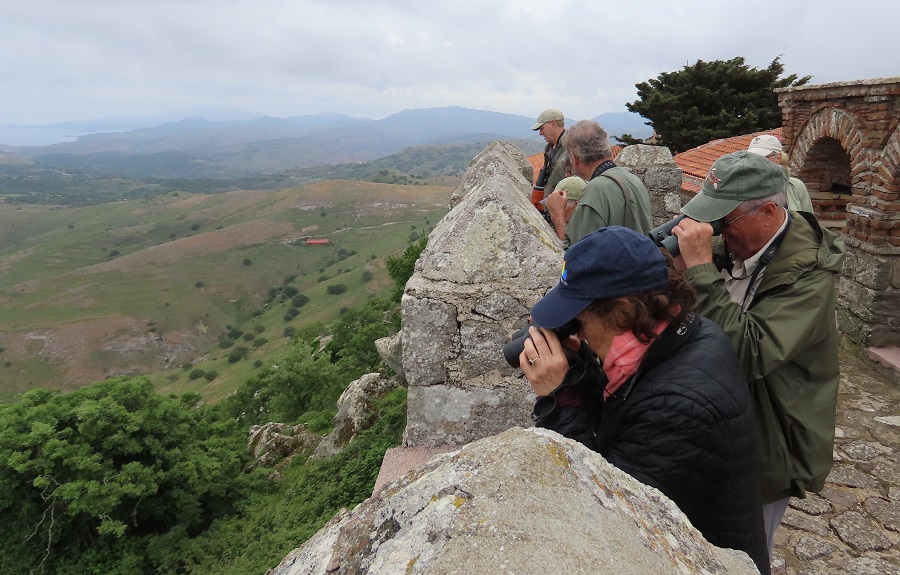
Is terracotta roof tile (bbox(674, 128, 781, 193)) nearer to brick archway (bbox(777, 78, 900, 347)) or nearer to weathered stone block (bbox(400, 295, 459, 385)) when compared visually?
brick archway (bbox(777, 78, 900, 347))

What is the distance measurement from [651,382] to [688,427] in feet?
0.42

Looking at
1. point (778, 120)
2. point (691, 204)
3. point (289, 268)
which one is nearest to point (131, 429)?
point (691, 204)

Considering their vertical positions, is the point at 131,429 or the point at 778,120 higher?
the point at 778,120

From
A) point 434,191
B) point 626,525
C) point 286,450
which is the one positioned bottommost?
point 434,191

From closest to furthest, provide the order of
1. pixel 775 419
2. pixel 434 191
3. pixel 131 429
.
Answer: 1. pixel 775 419
2. pixel 131 429
3. pixel 434 191

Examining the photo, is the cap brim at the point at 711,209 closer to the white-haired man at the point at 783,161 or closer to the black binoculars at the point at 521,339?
the black binoculars at the point at 521,339

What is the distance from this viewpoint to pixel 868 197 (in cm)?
549

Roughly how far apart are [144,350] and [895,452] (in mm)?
79018

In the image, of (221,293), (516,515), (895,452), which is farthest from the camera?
(221,293)

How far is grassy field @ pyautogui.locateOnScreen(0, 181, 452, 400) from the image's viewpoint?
6631 cm

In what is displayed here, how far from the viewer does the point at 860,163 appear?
219 inches

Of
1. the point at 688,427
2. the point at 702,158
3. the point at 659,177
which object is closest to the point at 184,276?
the point at 702,158

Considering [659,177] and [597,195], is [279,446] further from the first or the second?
[659,177]

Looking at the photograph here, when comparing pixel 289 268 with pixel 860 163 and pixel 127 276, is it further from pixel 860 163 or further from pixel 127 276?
pixel 860 163
